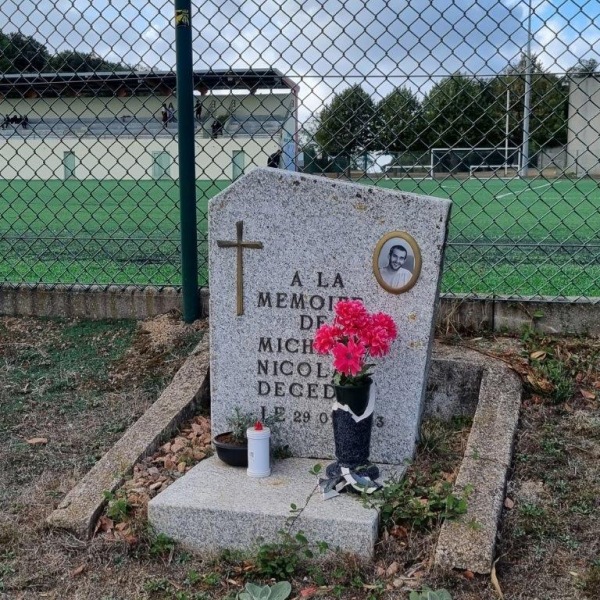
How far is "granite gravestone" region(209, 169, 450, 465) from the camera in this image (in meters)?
3.17

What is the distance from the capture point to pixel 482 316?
162 inches

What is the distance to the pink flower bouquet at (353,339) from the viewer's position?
293 cm

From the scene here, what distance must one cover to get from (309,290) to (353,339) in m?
0.42

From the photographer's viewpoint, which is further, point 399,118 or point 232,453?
point 399,118

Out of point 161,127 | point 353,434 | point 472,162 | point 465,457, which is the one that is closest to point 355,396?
point 353,434

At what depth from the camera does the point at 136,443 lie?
3393 millimetres

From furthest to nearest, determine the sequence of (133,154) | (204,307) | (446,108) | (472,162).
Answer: (472,162)
(133,154)
(446,108)
(204,307)

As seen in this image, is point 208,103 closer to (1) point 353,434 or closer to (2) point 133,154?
(1) point 353,434

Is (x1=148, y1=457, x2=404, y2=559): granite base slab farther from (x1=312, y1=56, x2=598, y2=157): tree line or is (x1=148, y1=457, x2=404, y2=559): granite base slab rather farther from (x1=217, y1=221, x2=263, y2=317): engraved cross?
(x1=312, y1=56, x2=598, y2=157): tree line

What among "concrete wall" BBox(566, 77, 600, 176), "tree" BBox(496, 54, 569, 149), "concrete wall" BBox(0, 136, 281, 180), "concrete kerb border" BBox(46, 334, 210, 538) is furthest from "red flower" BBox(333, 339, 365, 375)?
"concrete wall" BBox(566, 77, 600, 176)

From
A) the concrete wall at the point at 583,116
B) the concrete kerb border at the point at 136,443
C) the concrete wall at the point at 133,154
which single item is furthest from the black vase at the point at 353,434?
the concrete wall at the point at 583,116

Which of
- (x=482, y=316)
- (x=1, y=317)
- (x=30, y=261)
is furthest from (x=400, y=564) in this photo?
(x=30, y=261)

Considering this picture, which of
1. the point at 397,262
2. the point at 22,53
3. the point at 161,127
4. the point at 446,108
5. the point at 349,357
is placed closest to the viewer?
the point at 349,357

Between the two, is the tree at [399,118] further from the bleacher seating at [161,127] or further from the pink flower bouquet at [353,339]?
the pink flower bouquet at [353,339]
